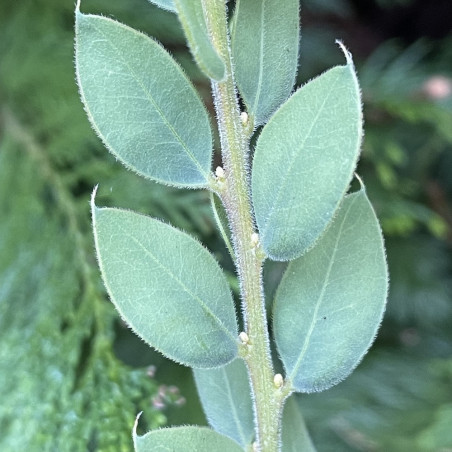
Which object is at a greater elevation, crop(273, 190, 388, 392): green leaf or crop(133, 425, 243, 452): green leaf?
crop(273, 190, 388, 392): green leaf

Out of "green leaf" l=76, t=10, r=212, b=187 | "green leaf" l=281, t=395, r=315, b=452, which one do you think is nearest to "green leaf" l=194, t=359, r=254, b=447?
"green leaf" l=281, t=395, r=315, b=452

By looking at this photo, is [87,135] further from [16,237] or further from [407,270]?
[407,270]

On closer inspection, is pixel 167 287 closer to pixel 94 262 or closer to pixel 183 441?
pixel 183 441

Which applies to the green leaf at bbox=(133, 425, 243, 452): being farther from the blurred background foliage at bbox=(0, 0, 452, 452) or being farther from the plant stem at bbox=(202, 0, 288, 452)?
the blurred background foliage at bbox=(0, 0, 452, 452)

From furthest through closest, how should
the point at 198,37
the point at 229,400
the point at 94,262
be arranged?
the point at 94,262, the point at 229,400, the point at 198,37

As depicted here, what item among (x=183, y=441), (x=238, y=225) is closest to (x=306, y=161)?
(x=238, y=225)

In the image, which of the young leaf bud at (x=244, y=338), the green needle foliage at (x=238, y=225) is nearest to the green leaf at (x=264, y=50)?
the green needle foliage at (x=238, y=225)

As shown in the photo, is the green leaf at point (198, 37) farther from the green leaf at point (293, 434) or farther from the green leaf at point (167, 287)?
the green leaf at point (293, 434)

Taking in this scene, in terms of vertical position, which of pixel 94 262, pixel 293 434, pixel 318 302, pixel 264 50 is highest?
pixel 264 50
